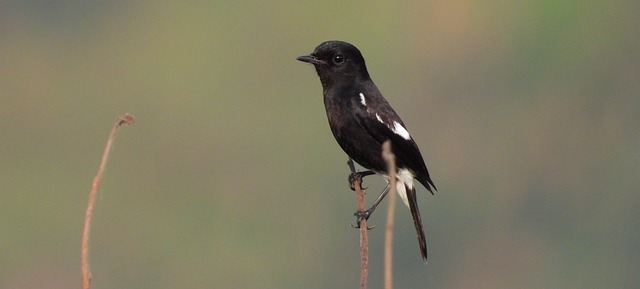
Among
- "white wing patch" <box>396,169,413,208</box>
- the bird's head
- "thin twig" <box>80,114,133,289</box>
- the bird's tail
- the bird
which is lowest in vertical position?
"thin twig" <box>80,114,133,289</box>

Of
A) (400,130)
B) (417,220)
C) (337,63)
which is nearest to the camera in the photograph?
(417,220)

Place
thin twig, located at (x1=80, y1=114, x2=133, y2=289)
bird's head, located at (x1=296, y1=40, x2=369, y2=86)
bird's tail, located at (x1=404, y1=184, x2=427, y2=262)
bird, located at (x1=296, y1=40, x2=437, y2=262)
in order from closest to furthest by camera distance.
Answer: thin twig, located at (x1=80, y1=114, x2=133, y2=289), bird's tail, located at (x1=404, y1=184, x2=427, y2=262), bird, located at (x1=296, y1=40, x2=437, y2=262), bird's head, located at (x1=296, y1=40, x2=369, y2=86)

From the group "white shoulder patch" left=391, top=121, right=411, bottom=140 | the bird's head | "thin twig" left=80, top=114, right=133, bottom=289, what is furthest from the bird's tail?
"thin twig" left=80, top=114, right=133, bottom=289

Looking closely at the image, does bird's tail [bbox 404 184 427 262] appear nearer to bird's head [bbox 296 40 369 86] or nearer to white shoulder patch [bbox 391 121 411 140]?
white shoulder patch [bbox 391 121 411 140]

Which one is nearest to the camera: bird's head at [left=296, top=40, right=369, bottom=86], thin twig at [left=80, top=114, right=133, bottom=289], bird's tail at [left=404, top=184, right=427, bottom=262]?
thin twig at [left=80, top=114, right=133, bottom=289]

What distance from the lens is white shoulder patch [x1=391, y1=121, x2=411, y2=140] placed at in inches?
182

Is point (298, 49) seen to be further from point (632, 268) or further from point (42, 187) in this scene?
point (632, 268)

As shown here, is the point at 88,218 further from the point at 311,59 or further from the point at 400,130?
the point at 311,59

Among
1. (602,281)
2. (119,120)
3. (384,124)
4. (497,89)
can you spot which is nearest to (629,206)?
(602,281)

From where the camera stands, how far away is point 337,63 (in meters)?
4.91

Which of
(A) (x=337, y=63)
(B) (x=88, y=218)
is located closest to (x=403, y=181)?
(A) (x=337, y=63)

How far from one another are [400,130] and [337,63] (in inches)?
16.8

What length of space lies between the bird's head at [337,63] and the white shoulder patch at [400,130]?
0.32 m

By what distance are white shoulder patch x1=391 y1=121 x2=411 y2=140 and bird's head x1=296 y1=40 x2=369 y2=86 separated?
32 centimetres
